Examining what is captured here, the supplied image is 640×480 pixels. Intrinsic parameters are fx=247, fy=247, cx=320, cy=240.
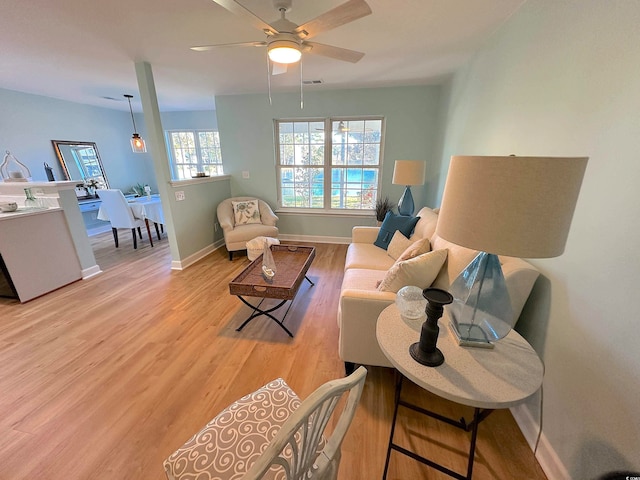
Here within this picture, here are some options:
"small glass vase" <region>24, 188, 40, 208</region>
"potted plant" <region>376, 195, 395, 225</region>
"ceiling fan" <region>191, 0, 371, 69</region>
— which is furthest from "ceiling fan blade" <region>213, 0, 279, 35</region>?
"small glass vase" <region>24, 188, 40, 208</region>

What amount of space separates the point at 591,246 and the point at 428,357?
0.83 m

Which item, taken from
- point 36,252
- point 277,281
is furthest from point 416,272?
point 36,252

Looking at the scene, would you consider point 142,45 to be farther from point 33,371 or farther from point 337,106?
point 33,371

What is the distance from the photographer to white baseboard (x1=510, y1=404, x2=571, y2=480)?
1094mm

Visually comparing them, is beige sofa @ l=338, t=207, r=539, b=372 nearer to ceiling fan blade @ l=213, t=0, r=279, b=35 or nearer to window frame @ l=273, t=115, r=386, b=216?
ceiling fan blade @ l=213, t=0, r=279, b=35

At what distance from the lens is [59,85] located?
11.5 feet

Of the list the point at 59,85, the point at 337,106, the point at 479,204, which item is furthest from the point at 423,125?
the point at 59,85

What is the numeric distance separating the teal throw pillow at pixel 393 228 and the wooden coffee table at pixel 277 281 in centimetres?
79

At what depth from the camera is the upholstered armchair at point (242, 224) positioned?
358 cm

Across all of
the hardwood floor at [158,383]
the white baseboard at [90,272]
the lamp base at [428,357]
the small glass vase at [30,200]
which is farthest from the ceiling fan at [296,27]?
the white baseboard at [90,272]

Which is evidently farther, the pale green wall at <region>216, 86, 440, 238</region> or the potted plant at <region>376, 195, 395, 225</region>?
the potted plant at <region>376, 195, 395, 225</region>

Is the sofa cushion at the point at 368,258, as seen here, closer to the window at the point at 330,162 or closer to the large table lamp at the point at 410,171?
the large table lamp at the point at 410,171

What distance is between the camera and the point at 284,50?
64.2 inches

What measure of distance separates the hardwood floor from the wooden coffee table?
0.18 m
